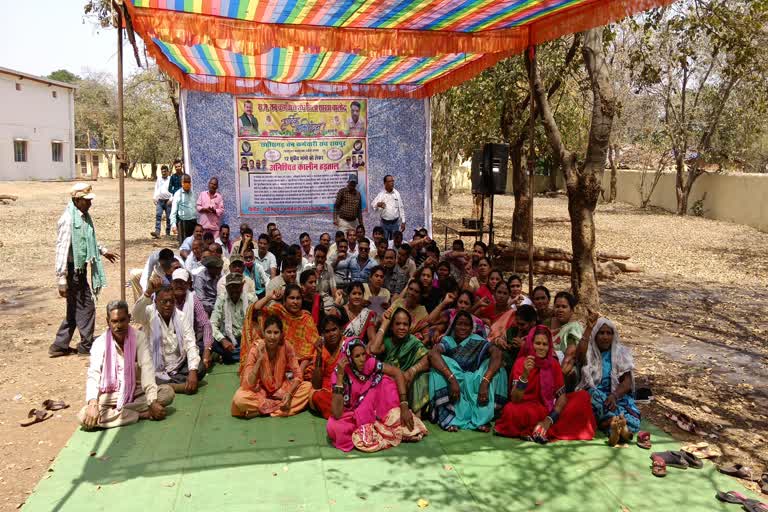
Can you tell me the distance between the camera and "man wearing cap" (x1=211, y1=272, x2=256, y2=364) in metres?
5.84

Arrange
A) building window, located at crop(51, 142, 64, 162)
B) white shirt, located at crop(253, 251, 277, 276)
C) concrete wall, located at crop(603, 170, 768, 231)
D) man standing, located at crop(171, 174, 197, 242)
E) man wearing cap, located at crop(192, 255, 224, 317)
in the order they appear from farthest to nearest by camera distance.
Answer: building window, located at crop(51, 142, 64, 162) → concrete wall, located at crop(603, 170, 768, 231) → man standing, located at crop(171, 174, 197, 242) → white shirt, located at crop(253, 251, 277, 276) → man wearing cap, located at crop(192, 255, 224, 317)

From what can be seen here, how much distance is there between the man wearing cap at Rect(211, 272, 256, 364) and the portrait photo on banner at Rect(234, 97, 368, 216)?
348 cm

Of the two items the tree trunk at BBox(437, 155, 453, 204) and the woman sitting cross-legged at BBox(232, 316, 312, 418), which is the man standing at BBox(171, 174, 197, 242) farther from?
the tree trunk at BBox(437, 155, 453, 204)

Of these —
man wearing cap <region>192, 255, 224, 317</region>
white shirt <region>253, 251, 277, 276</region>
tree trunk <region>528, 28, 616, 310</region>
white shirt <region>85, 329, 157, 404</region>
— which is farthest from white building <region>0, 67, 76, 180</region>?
white shirt <region>85, 329, 157, 404</region>

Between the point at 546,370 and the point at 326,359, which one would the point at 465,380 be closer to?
the point at 546,370

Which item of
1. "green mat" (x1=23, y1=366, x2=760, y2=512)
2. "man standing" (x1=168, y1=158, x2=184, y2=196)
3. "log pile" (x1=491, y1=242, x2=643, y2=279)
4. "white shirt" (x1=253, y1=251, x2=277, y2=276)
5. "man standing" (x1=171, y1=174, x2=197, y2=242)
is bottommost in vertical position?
"green mat" (x1=23, y1=366, x2=760, y2=512)

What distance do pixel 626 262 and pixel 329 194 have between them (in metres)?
5.45

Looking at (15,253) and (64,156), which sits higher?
(64,156)

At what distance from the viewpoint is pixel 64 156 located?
3381 cm

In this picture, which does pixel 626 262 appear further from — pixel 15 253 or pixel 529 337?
pixel 15 253

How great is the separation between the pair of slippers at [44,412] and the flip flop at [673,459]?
4189 millimetres

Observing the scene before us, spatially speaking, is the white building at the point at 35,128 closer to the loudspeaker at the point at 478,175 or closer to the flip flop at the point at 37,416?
the loudspeaker at the point at 478,175

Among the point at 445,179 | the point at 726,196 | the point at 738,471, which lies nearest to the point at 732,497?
the point at 738,471

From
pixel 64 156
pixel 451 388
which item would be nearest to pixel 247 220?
pixel 451 388
